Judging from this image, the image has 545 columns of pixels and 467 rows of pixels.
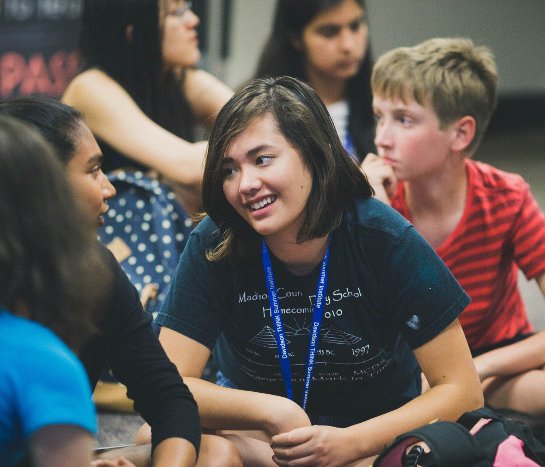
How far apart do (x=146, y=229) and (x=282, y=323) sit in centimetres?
84

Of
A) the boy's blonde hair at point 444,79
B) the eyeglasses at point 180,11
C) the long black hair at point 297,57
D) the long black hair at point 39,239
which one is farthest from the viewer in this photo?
the long black hair at point 297,57

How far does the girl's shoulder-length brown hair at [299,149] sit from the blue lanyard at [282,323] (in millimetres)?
62

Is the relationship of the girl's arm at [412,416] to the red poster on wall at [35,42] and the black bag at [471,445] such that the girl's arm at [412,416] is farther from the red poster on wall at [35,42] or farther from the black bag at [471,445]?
the red poster on wall at [35,42]

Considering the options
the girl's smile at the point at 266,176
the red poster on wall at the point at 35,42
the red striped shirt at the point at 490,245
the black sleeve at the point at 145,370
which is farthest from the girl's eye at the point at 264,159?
the red poster on wall at the point at 35,42

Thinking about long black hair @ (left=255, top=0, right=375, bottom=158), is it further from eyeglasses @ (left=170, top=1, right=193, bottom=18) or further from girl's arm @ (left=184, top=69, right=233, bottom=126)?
eyeglasses @ (left=170, top=1, right=193, bottom=18)

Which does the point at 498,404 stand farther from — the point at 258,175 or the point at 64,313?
the point at 64,313

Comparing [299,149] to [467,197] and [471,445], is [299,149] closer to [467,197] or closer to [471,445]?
[471,445]

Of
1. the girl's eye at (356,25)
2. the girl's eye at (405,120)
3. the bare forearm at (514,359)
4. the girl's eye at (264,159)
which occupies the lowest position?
the bare forearm at (514,359)

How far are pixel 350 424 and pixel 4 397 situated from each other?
102cm

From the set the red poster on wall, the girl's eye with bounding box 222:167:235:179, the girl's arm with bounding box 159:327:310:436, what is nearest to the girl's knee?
the girl's arm with bounding box 159:327:310:436

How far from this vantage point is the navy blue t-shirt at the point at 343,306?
7.01ft

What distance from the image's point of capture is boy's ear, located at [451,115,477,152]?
9.47 ft

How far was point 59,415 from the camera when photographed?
1.42 meters

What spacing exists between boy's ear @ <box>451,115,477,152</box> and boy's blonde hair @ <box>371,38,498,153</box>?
0.06ft
